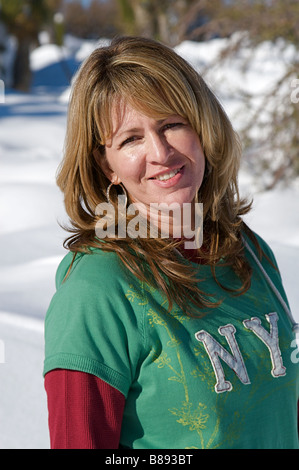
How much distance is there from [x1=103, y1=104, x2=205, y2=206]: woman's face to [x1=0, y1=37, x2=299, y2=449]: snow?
169 mm

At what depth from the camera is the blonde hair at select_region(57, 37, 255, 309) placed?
43.0 inches

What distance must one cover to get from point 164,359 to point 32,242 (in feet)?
5.98

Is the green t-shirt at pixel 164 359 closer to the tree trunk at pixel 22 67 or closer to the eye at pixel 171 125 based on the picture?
the eye at pixel 171 125

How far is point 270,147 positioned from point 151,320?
3.62m

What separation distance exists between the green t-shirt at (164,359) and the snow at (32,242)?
0.20 metres

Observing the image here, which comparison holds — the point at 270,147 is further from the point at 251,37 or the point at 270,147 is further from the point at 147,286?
the point at 147,286

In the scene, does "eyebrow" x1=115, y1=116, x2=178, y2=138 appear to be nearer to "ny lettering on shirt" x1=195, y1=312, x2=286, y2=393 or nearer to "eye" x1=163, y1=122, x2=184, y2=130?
"eye" x1=163, y1=122, x2=184, y2=130

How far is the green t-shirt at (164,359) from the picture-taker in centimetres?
97

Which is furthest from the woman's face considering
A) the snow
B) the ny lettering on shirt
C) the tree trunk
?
the tree trunk

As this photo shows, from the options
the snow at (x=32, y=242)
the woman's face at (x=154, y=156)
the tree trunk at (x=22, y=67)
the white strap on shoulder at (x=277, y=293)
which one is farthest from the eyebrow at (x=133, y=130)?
the tree trunk at (x=22, y=67)

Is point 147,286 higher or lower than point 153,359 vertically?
higher

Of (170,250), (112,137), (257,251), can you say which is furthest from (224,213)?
(112,137)

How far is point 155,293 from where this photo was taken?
106cm

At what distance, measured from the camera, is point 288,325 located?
48.2 inches
